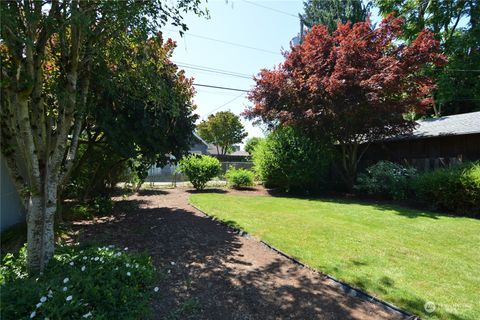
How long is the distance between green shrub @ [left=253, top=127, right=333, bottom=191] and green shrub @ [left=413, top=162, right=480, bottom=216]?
397 centimetres

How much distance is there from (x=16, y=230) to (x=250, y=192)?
942 centimetres

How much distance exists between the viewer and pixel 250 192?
13836 mm

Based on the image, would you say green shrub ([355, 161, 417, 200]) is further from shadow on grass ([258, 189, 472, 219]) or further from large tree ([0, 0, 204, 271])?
large tree ([0, 0, 204, 271])

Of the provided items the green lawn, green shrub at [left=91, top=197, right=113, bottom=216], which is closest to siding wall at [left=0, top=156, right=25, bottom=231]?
green shrub at [left=91, top=197, right=113, bottom=216]

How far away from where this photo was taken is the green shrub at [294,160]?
12484 millimetres

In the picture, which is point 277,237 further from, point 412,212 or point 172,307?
point 412,212

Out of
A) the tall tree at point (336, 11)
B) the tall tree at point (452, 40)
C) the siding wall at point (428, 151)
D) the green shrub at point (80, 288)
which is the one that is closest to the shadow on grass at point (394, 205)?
the siding wall at point (428, 151)

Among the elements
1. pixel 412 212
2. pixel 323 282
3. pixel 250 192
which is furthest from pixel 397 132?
pixel 323 282

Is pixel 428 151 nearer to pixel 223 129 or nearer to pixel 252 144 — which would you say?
pixel 252 144

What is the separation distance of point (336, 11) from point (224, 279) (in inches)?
962

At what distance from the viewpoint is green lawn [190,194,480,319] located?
11.6 feet

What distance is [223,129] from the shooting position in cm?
4006

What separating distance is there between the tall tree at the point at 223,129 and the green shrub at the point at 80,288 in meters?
36.6

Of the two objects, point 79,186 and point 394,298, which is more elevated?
point 79,186
